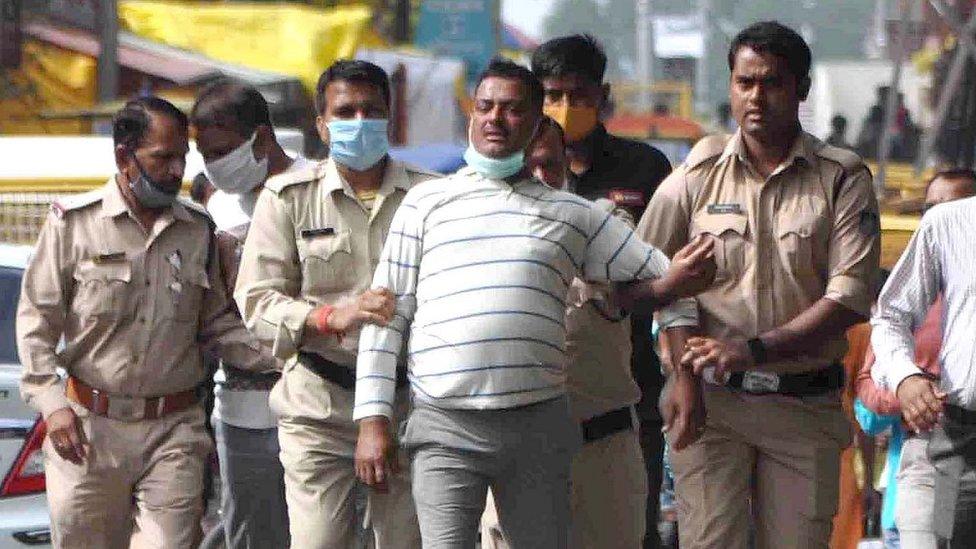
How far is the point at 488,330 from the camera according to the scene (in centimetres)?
590

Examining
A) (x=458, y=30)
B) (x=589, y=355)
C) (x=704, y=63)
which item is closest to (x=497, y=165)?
(x=589, y=355)

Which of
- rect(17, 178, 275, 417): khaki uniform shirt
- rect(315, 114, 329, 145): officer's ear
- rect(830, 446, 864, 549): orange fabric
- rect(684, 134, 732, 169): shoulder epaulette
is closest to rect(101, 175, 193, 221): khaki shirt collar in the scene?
rect(17, 178, 275, 417): khaki uniform shirt

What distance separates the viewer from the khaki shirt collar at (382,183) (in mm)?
6746

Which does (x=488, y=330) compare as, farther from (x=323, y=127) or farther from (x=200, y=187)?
(x=200, y=187)

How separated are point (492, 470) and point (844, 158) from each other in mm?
1367

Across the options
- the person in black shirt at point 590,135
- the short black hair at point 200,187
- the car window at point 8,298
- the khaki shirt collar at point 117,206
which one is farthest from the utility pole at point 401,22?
the khaki shirt collar at point 117,206

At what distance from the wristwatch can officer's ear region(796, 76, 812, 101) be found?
0.74m

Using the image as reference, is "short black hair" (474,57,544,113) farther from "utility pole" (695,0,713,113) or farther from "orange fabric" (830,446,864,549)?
"utility pole" (695,0,713,113)

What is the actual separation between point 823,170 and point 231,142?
2.15m

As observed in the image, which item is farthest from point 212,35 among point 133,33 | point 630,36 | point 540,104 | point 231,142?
point 630,36

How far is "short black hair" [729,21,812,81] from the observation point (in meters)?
6.32

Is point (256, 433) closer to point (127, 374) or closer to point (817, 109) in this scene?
point (127, 374)

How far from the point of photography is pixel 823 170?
21.0ft

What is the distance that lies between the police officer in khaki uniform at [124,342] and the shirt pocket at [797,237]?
191 centimetres
